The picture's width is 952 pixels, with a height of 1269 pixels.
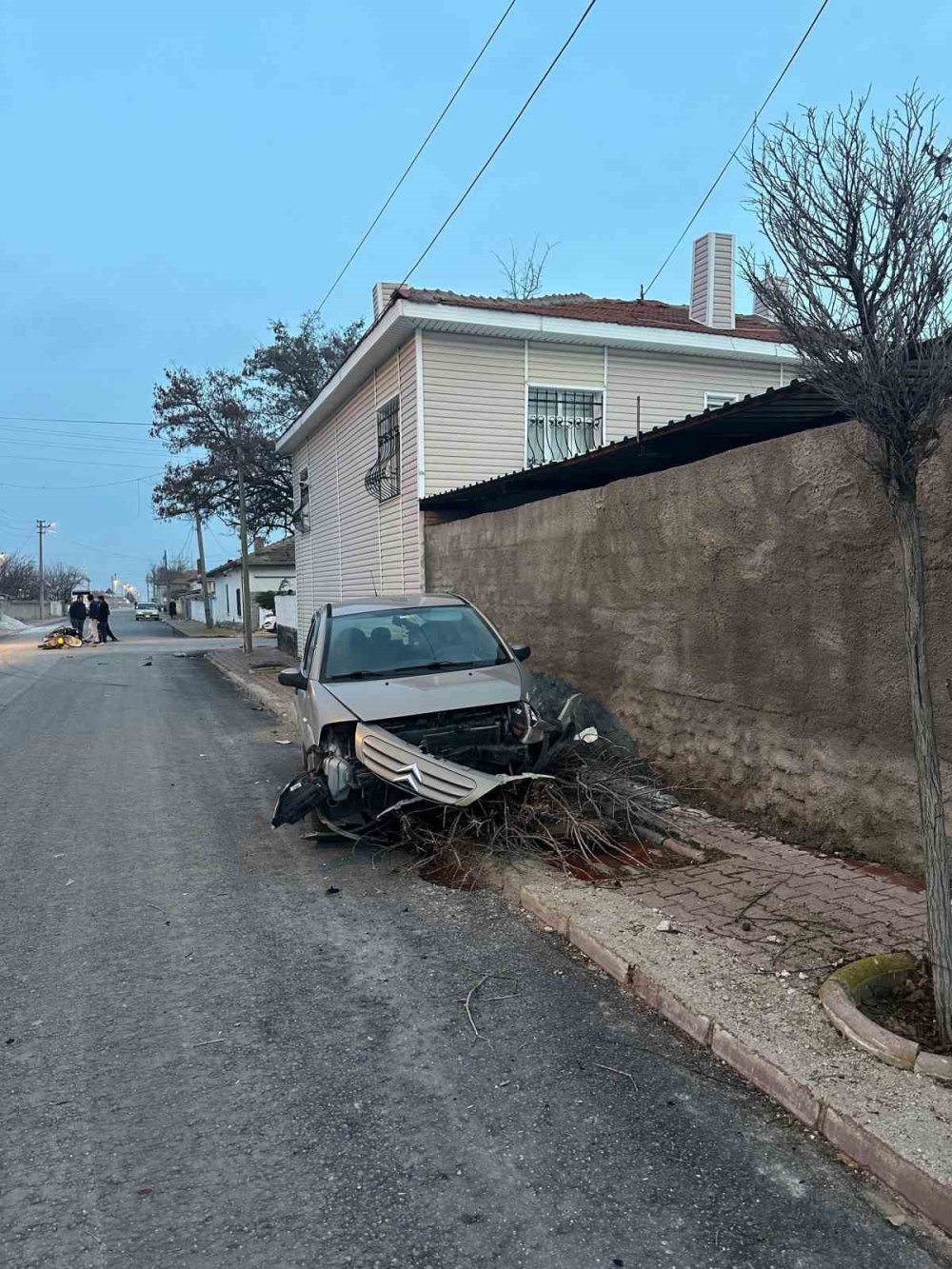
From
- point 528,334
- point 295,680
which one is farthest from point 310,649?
point 528,334

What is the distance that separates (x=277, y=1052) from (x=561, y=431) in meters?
11.1

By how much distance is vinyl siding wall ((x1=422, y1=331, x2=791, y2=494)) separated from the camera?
11.8 meters

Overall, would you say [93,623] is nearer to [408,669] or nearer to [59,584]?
[408,669]

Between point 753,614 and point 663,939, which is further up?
point 753,614

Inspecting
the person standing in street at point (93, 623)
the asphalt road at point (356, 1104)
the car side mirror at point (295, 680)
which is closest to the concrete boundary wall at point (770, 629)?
the asphalt road at point (356, 1104)

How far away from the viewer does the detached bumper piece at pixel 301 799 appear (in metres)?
5.39

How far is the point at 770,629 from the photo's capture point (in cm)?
532

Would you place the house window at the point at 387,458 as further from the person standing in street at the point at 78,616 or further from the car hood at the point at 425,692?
the person standing in street at the point at 78,616

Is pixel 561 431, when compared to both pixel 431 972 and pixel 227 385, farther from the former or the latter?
pixel 227 385

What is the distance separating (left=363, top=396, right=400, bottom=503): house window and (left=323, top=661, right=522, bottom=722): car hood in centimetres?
710

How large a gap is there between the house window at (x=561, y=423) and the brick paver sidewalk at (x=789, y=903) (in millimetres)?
8684

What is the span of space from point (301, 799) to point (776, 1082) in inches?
135

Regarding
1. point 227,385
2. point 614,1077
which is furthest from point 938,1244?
point 227,385

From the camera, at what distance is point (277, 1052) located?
316 centimetres
